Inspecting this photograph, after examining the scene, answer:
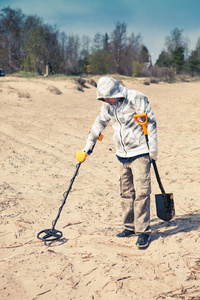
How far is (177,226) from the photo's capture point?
12.1ft

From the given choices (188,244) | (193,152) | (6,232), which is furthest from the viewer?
(193,152)

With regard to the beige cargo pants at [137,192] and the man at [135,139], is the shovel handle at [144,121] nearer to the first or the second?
the man at [135,139]

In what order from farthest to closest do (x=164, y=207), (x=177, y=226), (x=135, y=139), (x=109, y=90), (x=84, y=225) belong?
(x=84, y=225) < (x=177, y=226) < (x=164, y=207) < (x=135, y=139) < (x=109, y=90)

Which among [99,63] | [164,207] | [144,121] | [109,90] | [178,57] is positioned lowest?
[164,207]

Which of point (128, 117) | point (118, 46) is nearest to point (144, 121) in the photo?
point (128, 117)

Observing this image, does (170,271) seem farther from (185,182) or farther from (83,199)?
(185,182)

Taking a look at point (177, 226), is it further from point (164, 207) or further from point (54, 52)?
point (54, 52)

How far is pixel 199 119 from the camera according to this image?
10758 millimetres

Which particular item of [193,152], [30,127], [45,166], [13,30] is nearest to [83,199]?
[45,166]

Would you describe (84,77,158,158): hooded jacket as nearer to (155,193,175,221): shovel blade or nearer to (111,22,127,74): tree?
(155,193,175,221): shovel blade

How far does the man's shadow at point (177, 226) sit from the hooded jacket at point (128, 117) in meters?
1.10


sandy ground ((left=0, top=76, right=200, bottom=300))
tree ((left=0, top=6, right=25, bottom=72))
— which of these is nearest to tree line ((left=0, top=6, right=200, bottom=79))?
tree ((left=0, top=6, right=25, bottom=72))

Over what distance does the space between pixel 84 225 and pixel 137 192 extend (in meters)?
1.03

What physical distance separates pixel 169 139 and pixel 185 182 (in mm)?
3293
